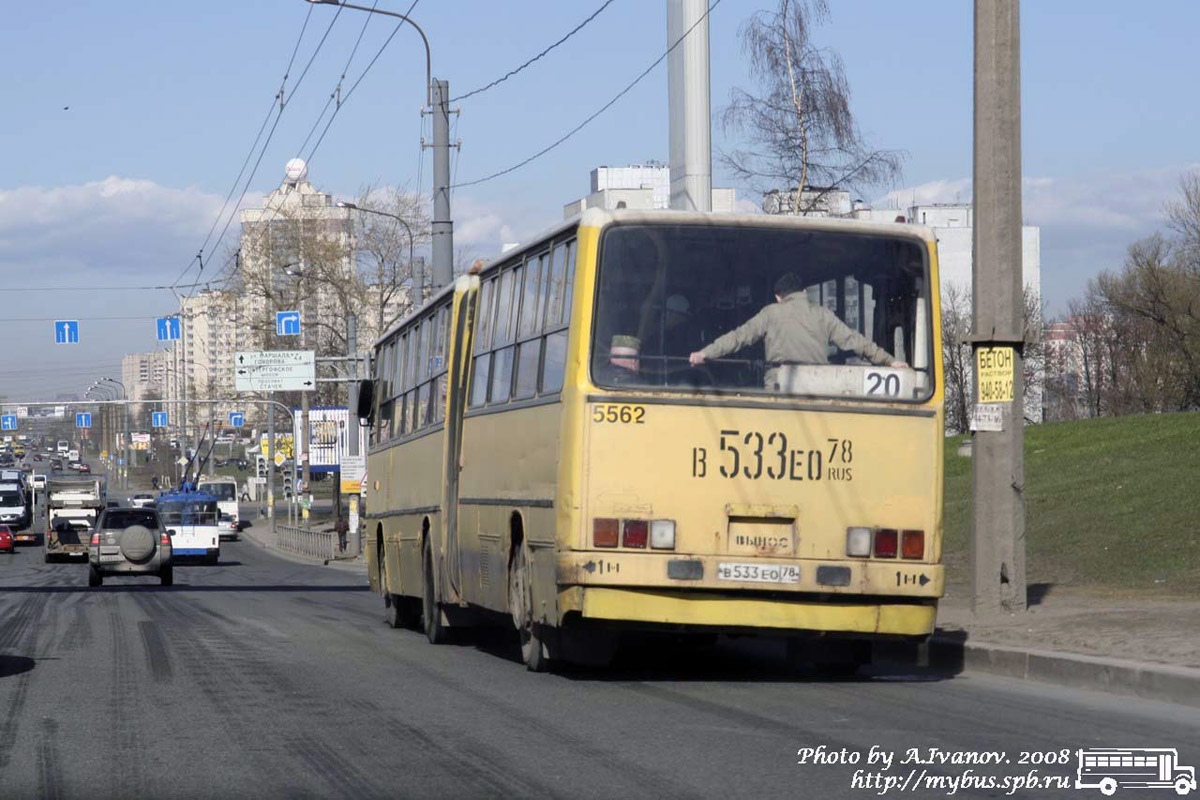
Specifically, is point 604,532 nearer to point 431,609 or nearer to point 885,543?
point 885,543

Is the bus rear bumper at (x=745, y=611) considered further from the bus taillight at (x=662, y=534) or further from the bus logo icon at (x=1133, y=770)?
the bus logo icon at (x=1133, y=770)

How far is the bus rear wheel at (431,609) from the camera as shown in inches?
681

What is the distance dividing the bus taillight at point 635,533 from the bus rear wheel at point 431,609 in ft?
18.1

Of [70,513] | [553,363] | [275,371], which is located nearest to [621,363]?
[553,363]

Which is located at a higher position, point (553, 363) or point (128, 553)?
point (553, 363)

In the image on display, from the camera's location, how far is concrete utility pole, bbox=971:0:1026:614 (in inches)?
623

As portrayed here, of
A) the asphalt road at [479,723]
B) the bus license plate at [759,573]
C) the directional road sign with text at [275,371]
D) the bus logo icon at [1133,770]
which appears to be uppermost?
the directional road sign with text at [275,371]

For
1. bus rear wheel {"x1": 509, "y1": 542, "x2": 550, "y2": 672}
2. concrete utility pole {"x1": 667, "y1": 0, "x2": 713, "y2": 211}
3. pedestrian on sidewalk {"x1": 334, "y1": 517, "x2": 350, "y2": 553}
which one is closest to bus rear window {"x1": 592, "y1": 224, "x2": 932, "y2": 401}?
bus rear wheel {"x1": 509, "y1": 542, "x2": 550, "y2": 672}

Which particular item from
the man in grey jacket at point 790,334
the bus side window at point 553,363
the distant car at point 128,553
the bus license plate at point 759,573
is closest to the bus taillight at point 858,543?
the bus license plate at point 759,573

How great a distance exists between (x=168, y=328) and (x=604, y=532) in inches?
2151

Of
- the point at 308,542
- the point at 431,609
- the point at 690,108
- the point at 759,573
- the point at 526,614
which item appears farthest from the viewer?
the point at 308,542

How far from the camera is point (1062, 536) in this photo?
26.8 m

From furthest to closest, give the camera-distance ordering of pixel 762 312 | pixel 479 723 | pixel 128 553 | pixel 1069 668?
pixel 128 553 → pixel 762 312 → pixel 1069 668 → pixel 479 723

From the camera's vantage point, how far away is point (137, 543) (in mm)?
41656
